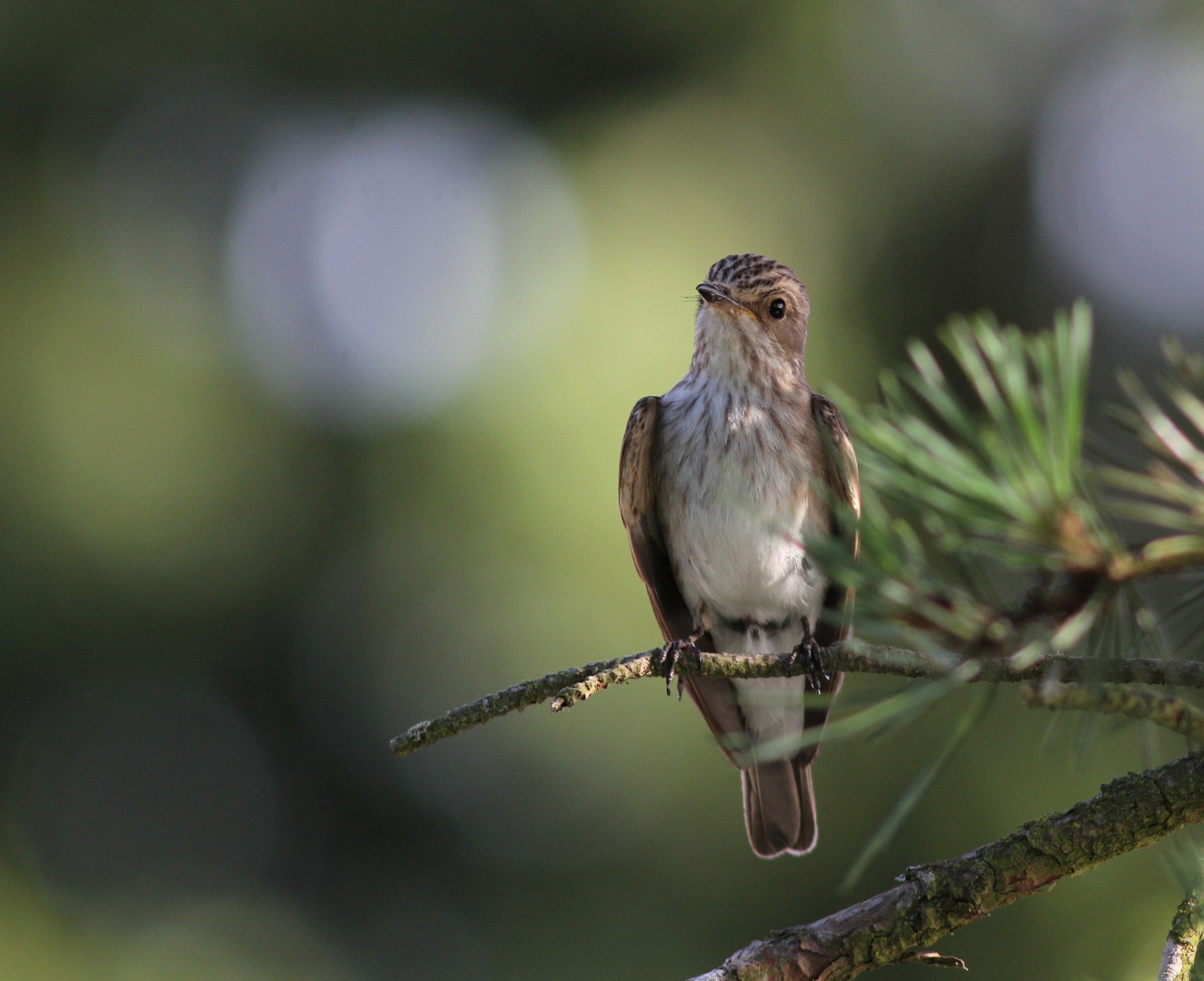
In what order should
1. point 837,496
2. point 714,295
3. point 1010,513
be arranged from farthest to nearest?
point 714,295 → point 837,496 → point 1010,513

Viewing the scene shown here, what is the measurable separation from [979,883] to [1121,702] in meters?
0.35

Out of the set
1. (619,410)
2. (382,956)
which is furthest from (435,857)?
(619,410)

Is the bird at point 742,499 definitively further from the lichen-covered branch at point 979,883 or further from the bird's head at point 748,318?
the lichen-covered branch at point 979,883

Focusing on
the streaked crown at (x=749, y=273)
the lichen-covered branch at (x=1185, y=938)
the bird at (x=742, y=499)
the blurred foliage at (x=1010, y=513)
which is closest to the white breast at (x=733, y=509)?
the bird at (x=742, y=499)

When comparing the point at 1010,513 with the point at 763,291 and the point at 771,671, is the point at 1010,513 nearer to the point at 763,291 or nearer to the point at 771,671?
the point at 771,671

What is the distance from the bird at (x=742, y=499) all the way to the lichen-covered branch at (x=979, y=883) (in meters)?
2.49

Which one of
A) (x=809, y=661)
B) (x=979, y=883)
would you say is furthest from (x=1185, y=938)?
(x=809, y=661)

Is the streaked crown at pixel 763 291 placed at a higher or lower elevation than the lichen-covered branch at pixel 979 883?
higher

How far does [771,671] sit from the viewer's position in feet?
6.30

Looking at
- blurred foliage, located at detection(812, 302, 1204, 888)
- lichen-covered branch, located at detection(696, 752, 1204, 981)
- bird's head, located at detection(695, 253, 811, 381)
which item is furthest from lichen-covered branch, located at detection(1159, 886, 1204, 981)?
bird's head, located at detection(695, 253, 811, 381)

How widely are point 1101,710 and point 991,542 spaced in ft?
1.34

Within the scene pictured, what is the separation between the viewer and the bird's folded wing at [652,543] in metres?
4.52

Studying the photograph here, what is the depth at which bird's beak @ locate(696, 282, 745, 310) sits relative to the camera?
4.50 metres

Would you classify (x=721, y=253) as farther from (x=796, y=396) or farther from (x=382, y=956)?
(x=382, y=956)
